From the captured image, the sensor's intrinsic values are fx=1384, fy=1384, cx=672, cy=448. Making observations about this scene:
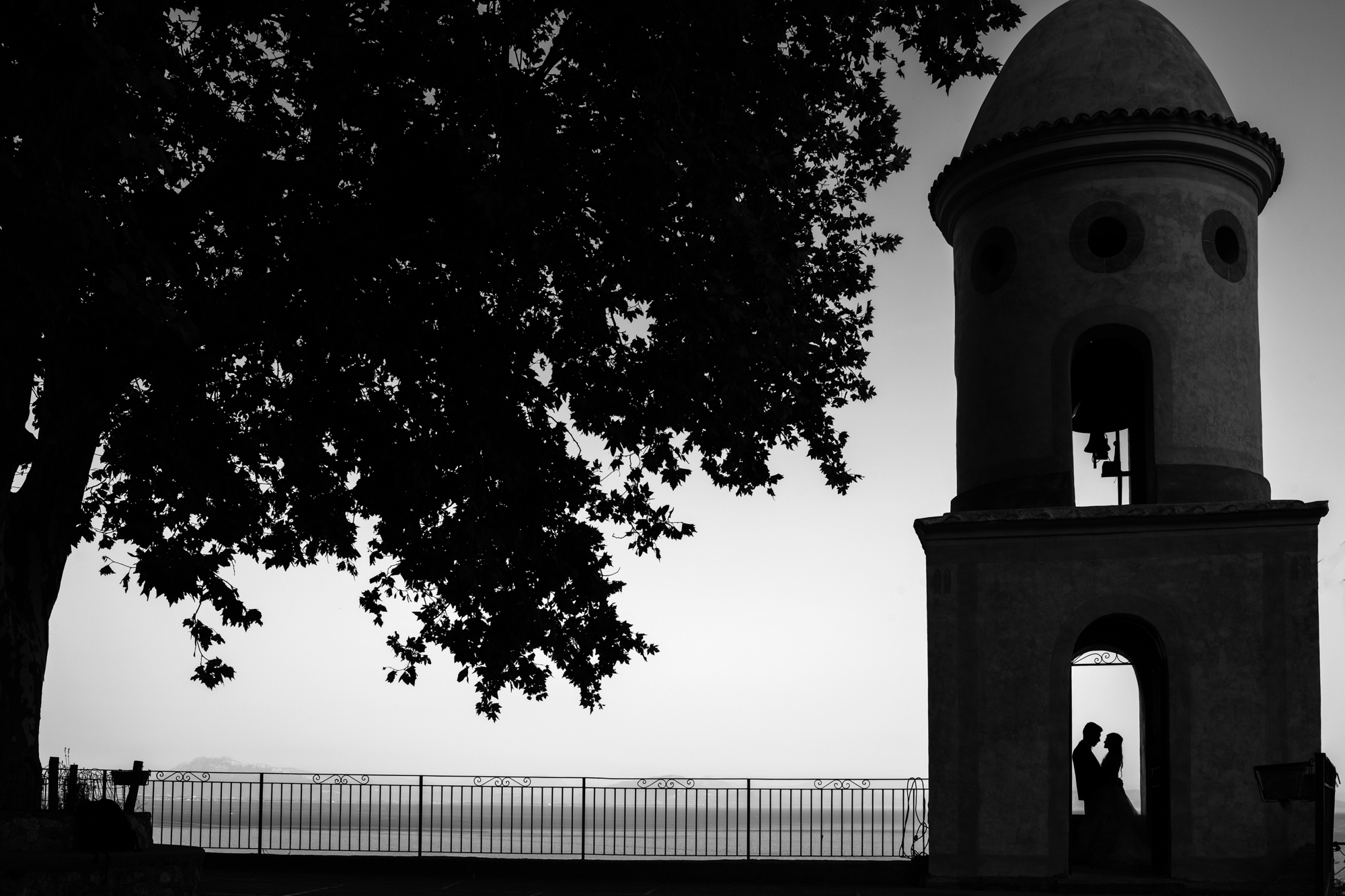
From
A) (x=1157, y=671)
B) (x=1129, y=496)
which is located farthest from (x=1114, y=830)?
(x=1129, y=496)

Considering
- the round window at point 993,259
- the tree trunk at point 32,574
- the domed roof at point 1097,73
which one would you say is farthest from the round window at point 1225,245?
the tree trunk at point 32,574

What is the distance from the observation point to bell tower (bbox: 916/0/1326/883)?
44.9ft

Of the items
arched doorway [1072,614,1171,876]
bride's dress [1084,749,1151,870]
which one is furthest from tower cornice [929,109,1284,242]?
bride's dress [1084,749,1151,870]

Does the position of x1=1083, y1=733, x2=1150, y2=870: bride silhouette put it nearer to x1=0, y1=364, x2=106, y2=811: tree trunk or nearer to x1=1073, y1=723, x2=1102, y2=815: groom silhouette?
x1=1073, y1=723, x2=1102, y2=815: groom silhouette

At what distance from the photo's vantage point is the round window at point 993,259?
15398 millimetres

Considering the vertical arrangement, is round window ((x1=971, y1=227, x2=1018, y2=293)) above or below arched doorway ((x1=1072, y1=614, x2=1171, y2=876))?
above

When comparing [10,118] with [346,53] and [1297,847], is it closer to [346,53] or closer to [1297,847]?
[346,53]

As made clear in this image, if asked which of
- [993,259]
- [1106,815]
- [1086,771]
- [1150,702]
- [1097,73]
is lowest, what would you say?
[1106,815]

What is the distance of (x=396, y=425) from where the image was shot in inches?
433

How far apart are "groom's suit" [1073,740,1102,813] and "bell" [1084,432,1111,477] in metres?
3.39

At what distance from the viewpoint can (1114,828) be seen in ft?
50.1

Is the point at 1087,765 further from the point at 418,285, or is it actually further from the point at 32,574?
the point at 32,574

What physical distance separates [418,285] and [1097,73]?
860cm

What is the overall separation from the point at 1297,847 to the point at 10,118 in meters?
12.5
